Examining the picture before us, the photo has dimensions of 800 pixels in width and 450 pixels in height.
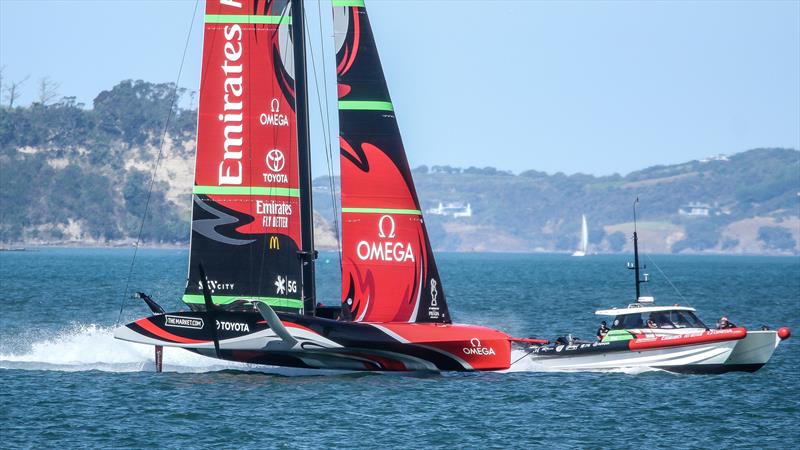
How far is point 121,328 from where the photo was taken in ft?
107

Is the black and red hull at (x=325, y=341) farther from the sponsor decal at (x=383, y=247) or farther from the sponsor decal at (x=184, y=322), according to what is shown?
the sponsor decal at (x=383, y=247)

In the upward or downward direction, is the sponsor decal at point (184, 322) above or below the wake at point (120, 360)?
above

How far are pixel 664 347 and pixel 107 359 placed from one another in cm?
1440

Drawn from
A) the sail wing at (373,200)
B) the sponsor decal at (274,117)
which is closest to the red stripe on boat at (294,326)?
the sail wing at (373,200)

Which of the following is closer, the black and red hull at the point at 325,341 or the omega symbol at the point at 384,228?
the black and red hull at the point at 325,341

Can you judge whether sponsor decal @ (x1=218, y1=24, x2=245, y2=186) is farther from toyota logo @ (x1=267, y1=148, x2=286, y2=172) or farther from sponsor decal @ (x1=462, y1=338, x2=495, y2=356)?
sponsor decal @ (x1=462, y1=338, x2=495, y2=356)

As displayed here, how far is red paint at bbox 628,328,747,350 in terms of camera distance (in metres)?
34.6

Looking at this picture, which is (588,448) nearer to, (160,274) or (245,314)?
(245,314)

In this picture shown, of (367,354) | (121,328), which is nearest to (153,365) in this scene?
(121,328)

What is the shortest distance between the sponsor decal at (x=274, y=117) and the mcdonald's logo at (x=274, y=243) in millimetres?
2688

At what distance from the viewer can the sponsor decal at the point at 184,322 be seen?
3231cm

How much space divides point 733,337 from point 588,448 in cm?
987

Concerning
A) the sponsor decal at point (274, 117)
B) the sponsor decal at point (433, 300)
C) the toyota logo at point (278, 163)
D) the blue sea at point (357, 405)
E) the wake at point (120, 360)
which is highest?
the sponsor decal at point (274, 117)

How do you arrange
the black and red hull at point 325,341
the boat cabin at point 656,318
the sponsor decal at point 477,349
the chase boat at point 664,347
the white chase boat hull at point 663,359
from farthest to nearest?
1. the boat cabin at point 656,318
2. the white chase boat hull at point 663,359
3. the chase boat at point 664,347
4. the sponsor decal at point 477,349
5. the black and red hull at point 325,341
